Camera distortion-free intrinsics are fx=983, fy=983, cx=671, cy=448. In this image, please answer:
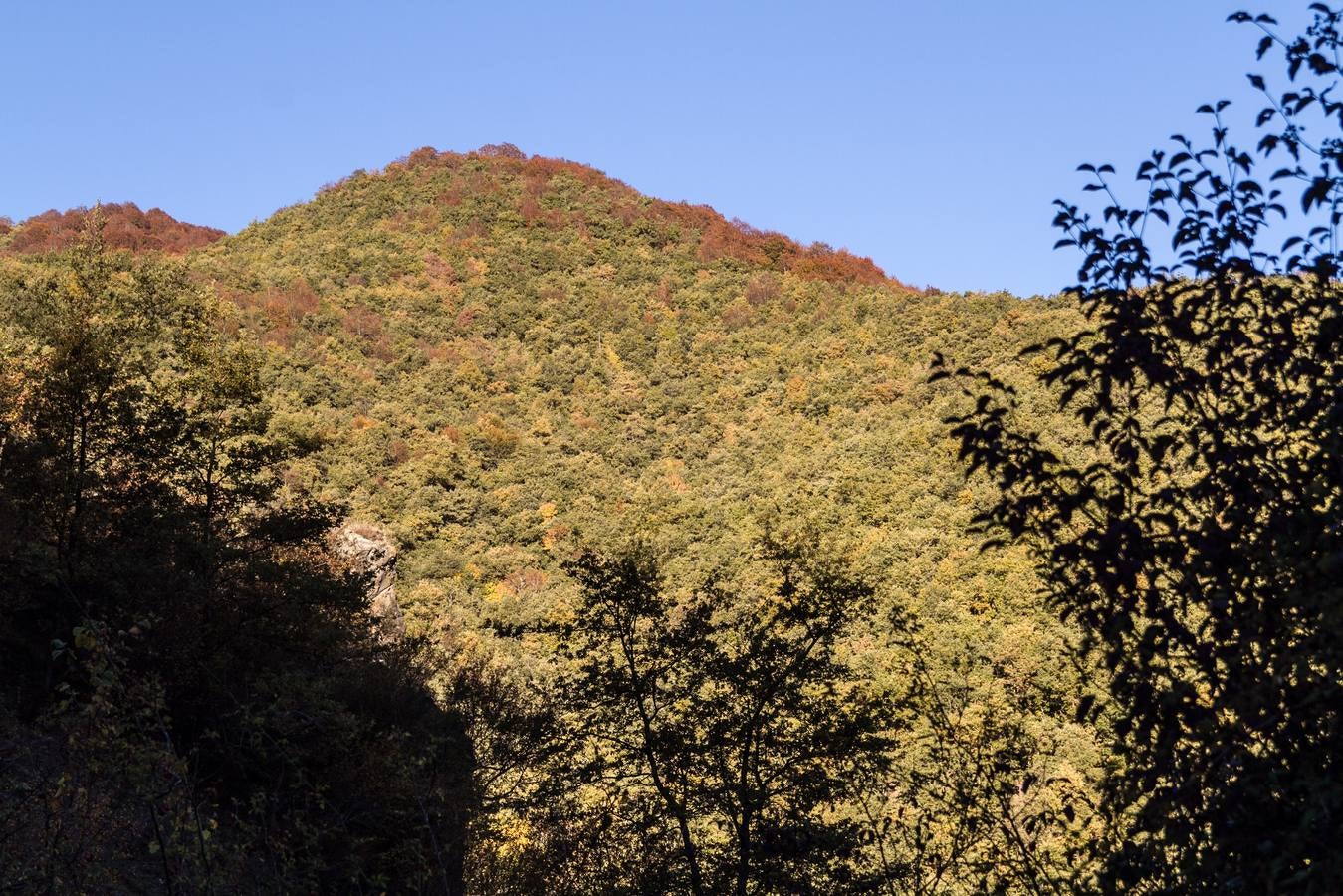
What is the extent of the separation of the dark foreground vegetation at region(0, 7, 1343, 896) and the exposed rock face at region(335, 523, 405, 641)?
0.21 metres

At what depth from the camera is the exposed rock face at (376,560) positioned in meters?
20.7

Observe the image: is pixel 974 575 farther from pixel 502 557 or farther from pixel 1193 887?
pixel 1193 887

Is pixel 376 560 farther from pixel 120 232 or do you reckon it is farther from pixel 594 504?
pixel 120 232

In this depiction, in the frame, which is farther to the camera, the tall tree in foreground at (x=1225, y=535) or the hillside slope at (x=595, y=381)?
the hillside slope at (x=595, y=381)

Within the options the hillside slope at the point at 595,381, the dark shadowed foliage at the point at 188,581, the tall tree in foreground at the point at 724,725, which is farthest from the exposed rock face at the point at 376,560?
the tall tree in foreground at the point at 724,725

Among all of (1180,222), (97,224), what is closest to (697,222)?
(97,224)

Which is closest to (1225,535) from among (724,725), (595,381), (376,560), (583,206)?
(724,725)

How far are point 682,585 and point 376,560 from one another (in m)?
7.35

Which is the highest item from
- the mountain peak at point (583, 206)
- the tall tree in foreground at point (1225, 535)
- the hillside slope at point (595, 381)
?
the mountain peak at point (583, 206)

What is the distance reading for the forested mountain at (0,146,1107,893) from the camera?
31.3 feet

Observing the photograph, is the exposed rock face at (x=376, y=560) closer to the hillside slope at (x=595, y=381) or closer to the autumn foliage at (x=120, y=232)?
the hillside slope at (x=595, y=381)

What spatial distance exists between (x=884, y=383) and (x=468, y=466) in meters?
14.4

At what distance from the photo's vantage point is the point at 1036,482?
3471 mm

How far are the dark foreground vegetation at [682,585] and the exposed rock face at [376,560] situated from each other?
0.21 metres
